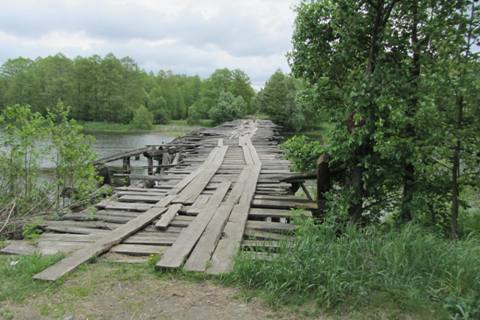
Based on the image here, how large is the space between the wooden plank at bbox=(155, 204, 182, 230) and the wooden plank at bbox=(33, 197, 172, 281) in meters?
0.14

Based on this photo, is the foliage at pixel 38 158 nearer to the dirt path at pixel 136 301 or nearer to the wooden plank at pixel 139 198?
the wooden plank at pixel 139 198

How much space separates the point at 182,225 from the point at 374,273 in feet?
9.02

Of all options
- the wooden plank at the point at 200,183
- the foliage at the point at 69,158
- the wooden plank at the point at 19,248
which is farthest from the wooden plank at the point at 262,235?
the foliage at the point at 69,158

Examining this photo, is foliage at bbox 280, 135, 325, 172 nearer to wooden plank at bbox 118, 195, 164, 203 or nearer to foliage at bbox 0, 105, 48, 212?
wooden plank at bbox 118, 195, 164, 203

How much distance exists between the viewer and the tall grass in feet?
8.93

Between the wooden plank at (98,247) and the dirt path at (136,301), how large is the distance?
18 cm

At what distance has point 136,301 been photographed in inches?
113

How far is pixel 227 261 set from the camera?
11.6ft

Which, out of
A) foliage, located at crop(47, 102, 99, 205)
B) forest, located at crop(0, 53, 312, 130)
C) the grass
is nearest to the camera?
foliage, located at crop(47, 102, 99, 205)

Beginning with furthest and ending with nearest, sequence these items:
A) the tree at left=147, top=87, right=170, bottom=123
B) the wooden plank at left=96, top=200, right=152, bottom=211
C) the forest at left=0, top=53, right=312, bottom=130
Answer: the tree at left=147, top=87, right=170, bottom=123 → the forest at left=0, top=53, right=312, bottom=130 → the wooden plank at left=96, top=200, right=152, bottom=211

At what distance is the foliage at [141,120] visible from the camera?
50.6 meters

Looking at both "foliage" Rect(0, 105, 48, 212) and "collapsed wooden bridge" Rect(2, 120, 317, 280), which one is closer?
"collapsed wooden bridge" Rect(2, 120, 317, 280)

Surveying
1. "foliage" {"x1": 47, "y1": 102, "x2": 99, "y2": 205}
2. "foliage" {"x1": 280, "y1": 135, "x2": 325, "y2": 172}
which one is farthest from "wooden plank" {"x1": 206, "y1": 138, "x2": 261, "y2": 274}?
"foliage" {"x1": 47, "y1": 102, "x2": 99, "y2": 205}

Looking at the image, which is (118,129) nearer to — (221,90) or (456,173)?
(221,90)
